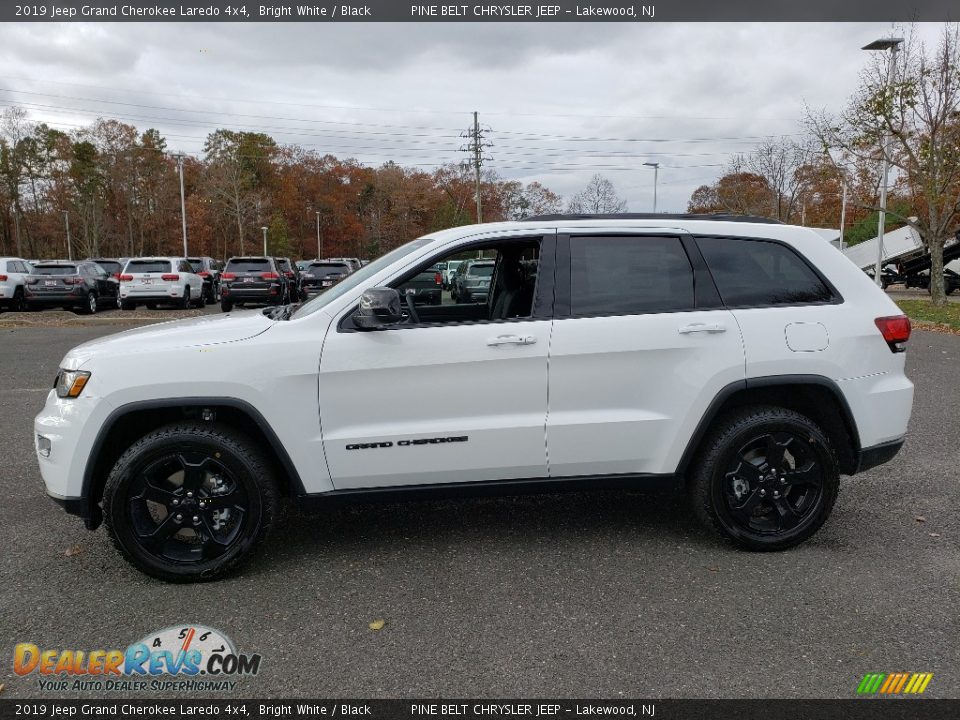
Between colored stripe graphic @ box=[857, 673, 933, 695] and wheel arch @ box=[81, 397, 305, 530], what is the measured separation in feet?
8.50

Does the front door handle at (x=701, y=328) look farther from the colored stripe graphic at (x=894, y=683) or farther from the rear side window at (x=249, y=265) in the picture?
the rear side window at (x=249, y=265)

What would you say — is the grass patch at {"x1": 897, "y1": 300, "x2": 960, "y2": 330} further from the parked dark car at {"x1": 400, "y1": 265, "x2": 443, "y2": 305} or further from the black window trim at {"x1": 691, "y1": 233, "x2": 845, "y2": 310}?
Answer: the parked dark car at {"x1": 400, "y1": 265, "x2": 443, "y2": 305}

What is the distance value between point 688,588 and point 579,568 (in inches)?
21.9

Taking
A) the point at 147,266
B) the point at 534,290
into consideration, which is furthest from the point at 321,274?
the point at 534,290

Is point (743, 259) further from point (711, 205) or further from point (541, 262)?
point (711, 205)

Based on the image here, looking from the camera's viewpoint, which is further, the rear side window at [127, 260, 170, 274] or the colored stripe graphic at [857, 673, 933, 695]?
the rear side window at [127, 260, 170, 274]

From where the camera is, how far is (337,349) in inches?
142

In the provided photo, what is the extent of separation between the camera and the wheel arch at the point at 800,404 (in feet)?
12.6

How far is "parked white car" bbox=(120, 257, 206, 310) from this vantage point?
73.3 ft

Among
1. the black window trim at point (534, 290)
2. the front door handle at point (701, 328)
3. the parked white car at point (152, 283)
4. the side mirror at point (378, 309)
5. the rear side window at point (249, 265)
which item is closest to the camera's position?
the side mirror at point (378, 309)

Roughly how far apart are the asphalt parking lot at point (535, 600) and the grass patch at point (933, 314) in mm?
14248

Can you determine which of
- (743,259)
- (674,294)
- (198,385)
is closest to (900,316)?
(743,259)

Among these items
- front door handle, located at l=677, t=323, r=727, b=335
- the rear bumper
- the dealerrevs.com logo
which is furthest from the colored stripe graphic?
the dealerrevs.com logo

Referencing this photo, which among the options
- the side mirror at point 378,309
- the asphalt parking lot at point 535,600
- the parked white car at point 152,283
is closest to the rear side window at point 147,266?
the parked white car at point 152,283
